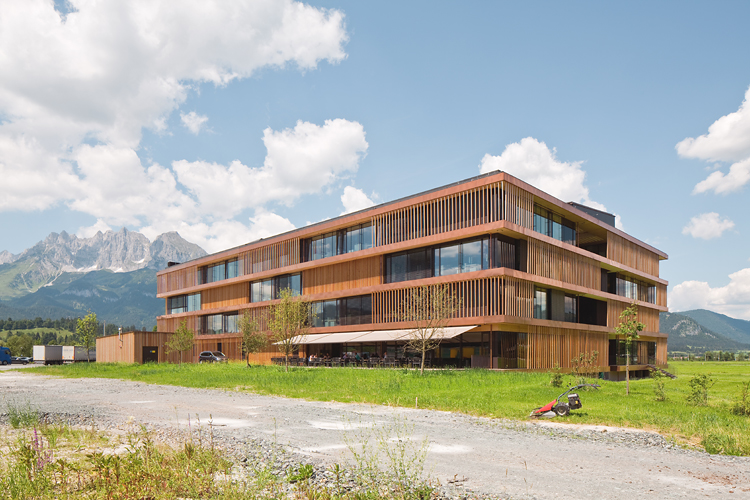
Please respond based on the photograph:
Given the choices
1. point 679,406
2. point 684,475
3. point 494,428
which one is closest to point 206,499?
point 684,475

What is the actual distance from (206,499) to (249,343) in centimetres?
3882

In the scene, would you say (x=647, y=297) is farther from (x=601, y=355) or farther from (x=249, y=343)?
(x=249, y=343)

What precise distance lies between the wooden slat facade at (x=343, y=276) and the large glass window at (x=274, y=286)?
4.43ft

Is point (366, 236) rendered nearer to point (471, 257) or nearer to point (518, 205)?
point (471, 257)

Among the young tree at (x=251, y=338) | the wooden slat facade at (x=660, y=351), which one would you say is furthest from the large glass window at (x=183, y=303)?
the wooden slat facade at (x=660, y=351)

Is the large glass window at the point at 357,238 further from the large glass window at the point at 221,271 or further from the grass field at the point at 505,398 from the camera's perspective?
the large glass window at the point at 221,271

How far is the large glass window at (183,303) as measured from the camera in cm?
7181

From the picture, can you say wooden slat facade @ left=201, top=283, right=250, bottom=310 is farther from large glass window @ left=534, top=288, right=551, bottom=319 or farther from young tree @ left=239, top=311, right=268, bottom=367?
large glass window @ left=534, top=288, right=551, bottom=319

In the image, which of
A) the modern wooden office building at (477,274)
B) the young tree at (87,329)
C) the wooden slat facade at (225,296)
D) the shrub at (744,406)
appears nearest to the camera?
the shrub at (744,406)

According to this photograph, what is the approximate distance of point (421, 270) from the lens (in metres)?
41.7

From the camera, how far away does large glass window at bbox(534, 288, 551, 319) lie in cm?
3966

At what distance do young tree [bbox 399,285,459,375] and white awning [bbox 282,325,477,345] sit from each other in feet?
1.62

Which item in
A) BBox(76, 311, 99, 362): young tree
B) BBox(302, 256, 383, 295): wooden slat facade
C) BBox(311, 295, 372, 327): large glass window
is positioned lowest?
BBox(76, 311, 99, 362): young tree

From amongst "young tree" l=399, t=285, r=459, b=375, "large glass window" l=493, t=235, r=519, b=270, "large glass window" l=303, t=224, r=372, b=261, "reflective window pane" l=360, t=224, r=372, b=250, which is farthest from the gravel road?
"large glass window" l=303, t=224, r=372, b=261
